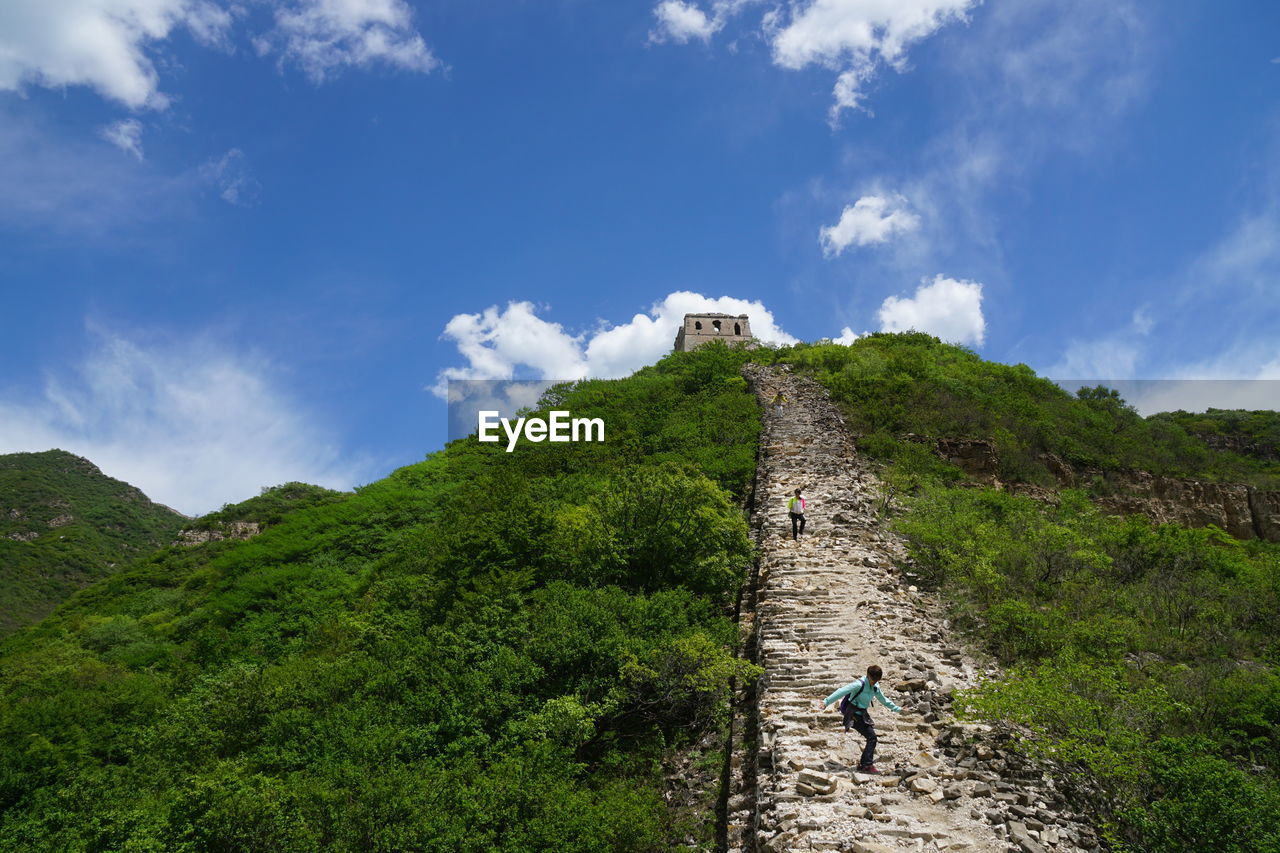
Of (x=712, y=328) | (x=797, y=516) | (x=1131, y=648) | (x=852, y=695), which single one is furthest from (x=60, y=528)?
(x=1131, y=648)

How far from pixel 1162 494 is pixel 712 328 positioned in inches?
1660

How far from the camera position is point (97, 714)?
59.9 ft

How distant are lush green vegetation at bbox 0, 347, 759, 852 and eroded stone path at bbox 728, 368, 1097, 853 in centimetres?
96

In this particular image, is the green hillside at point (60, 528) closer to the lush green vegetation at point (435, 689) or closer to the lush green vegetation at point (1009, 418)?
the lush green vegetation at point (435, 689)

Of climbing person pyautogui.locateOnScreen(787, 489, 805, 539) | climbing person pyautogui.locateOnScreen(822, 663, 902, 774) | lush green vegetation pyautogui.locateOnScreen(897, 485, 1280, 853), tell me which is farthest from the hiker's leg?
climbing person pyautogui.locateOnScreen(787, 489, 805, 539)

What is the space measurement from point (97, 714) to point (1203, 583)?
26.2 m

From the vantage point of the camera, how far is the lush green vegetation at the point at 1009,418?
1061 inches

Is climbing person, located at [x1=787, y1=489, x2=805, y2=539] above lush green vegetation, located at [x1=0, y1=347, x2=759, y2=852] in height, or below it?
above

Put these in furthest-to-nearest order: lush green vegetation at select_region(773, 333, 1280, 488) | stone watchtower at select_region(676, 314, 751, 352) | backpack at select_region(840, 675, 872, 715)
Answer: stone watchtower at select_region(676, 314, 751, 352) < lush green vegetation at select_region(773, 333, 1280, 488) < backpack at select_region(840, 675, 872, 715)

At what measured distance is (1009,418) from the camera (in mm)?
29156

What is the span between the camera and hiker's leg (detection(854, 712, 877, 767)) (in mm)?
8000

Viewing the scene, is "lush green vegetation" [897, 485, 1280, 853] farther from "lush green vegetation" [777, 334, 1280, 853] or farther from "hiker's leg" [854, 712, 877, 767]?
"hiker's leg" [854, 712, 877, 767]

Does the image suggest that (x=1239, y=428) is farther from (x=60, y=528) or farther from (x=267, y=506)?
(x=60, y=528)

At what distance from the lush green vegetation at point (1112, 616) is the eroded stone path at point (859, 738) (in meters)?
0.63
